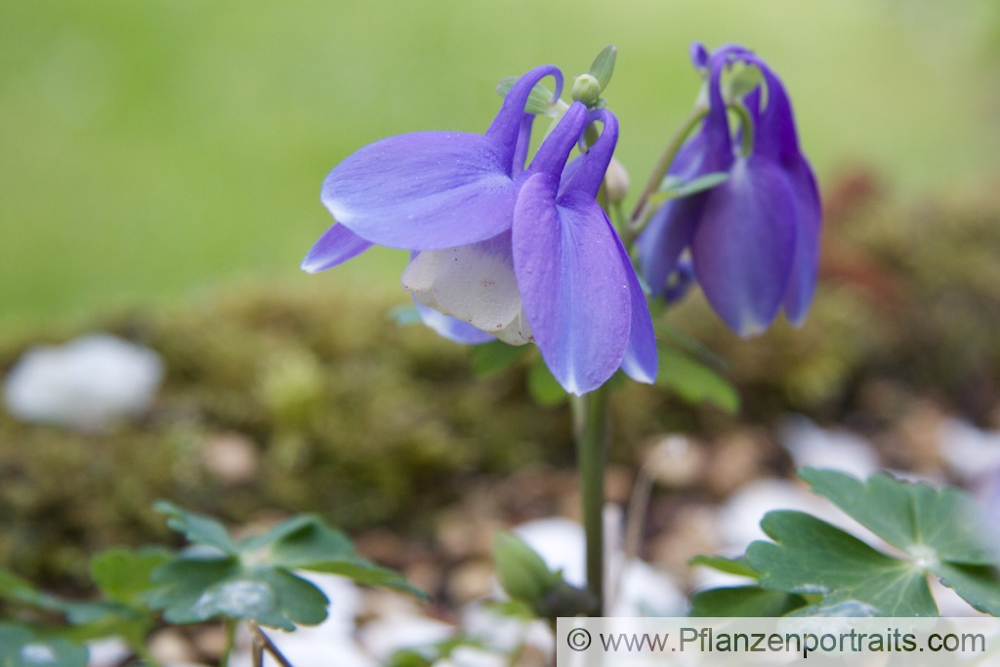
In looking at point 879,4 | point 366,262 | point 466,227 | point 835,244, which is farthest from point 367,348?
point 879,4

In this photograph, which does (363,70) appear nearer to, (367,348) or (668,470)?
(367,348)

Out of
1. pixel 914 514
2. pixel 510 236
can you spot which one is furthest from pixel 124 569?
pixel 914 514

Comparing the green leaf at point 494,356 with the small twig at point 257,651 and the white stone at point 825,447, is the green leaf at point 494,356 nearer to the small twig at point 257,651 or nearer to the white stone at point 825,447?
the small twig at point 257,651

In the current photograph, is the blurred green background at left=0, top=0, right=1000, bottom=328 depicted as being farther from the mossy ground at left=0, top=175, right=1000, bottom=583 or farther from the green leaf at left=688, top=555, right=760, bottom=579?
the green leaf at left=688, top=555, right=760, bottom=579

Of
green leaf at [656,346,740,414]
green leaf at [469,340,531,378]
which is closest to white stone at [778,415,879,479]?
green leaf at [656,346,740,414]

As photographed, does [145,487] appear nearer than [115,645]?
No
